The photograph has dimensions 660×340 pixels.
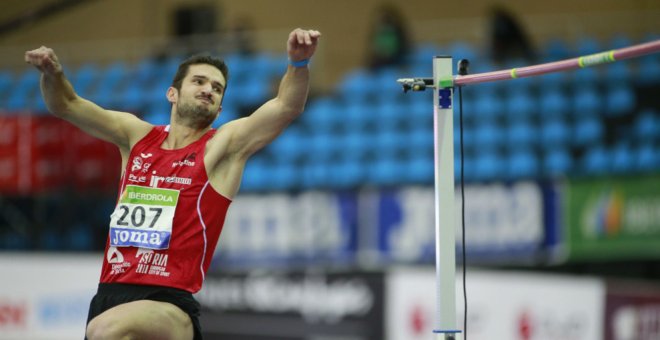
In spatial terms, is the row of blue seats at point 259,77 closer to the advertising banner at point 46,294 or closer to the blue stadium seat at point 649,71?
the blue stadium seat at point 649,71

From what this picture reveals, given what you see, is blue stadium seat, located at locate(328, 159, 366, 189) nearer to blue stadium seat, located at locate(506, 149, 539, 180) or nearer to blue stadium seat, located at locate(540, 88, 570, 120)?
blue stadium seat, located at locate(506, 149, 539, 180)

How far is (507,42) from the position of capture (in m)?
13.3

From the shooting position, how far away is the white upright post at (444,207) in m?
5.38

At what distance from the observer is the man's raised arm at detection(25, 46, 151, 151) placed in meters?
6.05

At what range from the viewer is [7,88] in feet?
53.8

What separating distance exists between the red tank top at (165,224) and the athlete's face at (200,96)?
16 centimetres

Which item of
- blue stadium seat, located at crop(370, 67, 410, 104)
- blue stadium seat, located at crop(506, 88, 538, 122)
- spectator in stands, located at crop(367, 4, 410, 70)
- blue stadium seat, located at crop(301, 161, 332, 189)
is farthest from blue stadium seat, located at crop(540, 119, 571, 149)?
blue stadium seat, located at crop(301, 161, 332, 189)

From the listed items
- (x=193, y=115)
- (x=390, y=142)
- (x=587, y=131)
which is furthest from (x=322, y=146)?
(x=193, y=115)

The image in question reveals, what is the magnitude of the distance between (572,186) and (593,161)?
4.56ft

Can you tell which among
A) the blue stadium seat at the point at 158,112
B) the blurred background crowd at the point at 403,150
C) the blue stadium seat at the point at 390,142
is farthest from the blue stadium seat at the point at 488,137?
the blue stadium seat at the point at 158,112

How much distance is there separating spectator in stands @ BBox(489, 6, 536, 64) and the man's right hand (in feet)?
26.0

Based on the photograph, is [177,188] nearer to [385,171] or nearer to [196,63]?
[196,63]

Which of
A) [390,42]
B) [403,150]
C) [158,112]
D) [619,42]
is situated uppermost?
[390,42]

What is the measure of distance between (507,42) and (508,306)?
4.09m
